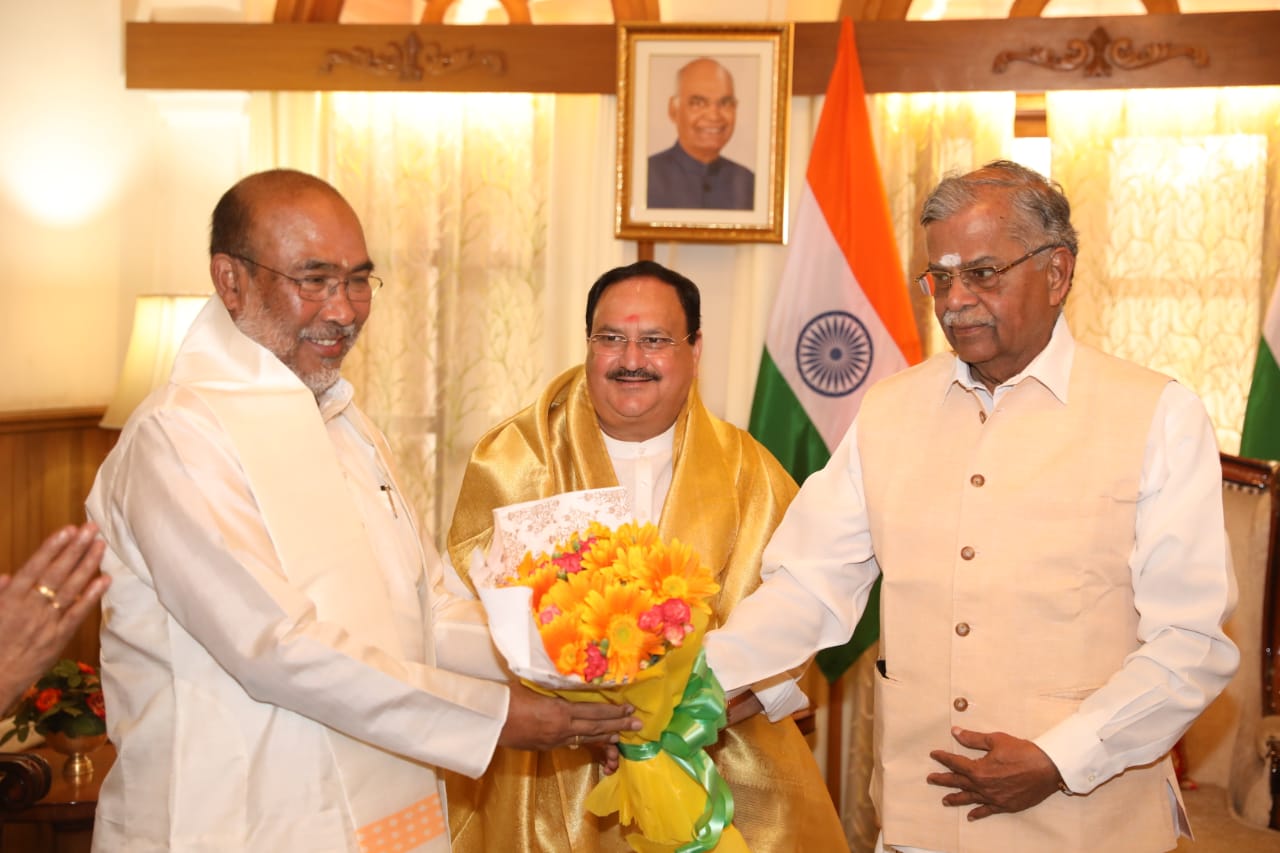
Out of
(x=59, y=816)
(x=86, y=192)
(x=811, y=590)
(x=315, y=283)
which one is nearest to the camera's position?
(x=315, y=283)

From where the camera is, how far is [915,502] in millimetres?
2521

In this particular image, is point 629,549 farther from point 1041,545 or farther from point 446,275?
point 446,275

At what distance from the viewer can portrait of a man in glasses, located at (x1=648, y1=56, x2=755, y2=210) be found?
16.9 ft

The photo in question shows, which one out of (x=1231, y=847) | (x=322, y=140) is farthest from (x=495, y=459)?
(x=322, y=140)

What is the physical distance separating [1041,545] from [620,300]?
4.22 feet

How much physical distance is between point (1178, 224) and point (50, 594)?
456cm

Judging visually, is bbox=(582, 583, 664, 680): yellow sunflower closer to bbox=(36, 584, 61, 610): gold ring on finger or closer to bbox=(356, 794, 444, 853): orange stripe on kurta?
bbox=(356, 794, 444, 853): orange stripe on kurta

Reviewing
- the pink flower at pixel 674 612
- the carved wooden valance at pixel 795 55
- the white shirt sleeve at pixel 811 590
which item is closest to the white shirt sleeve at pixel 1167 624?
the white shirt sleeve at pixel 811 590

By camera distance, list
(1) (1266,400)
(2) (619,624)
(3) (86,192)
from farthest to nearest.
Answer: (3) (86,192) → (1) (1266,400) → (2) (619,624)

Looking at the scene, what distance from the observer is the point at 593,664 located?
209cm

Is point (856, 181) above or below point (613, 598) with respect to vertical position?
above

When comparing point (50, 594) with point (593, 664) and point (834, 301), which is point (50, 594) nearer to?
point (593, 664)

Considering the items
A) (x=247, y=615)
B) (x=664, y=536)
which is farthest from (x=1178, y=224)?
(x=247, y=615)

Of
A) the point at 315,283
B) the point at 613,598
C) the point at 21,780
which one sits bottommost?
the point at 21,780
